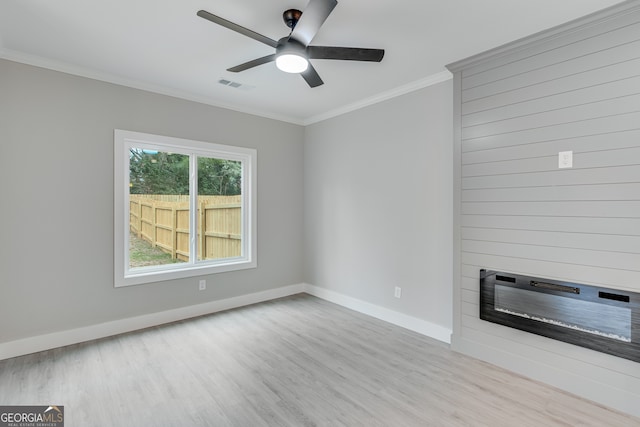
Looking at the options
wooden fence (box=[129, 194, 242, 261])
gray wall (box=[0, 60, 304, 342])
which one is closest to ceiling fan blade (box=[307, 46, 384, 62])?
gray wall (box=[0, 60, 304, 342])

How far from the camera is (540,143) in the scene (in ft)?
7.98

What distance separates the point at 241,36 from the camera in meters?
2.46

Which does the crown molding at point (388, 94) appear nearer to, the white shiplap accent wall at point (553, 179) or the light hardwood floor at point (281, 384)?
the white shiplap accent wall at point (553, 179)

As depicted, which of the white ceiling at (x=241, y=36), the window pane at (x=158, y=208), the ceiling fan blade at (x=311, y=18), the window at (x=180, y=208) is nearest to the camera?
the ceiling fan blade at (x=311, y=18)

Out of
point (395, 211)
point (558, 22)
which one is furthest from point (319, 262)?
point (558, 22)

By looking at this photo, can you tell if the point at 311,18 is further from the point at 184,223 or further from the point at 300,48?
the point at 184,223

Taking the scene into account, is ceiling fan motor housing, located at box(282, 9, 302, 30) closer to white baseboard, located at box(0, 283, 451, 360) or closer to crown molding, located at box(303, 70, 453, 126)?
crown molding, located at box(303, 70, 453, 126)

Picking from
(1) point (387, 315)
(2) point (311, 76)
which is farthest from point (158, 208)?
(1) point (387, 315)

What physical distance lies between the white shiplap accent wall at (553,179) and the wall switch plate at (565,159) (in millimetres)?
29

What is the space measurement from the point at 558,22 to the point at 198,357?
3947 mm

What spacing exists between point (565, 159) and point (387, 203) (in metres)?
1.74

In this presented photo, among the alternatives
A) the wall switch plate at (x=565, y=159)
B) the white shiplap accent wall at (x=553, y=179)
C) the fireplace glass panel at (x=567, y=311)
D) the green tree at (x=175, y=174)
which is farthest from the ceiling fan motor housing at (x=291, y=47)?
the fireplace glass panel at (x=567, y=311)

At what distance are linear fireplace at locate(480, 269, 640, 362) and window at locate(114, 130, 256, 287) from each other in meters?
3.01

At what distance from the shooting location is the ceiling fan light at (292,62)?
2.05 metres
